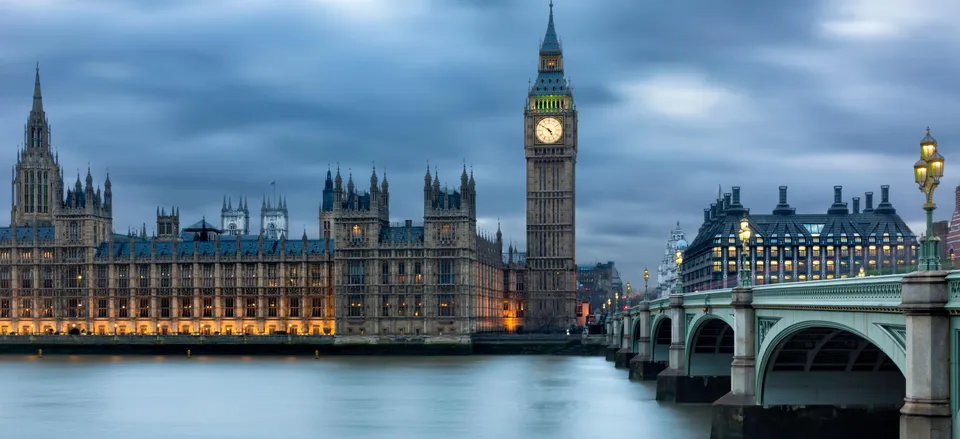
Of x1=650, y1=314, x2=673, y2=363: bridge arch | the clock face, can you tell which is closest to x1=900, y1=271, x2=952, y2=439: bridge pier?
x1=650, y1=314, x2=673, y2=363: bridge arch

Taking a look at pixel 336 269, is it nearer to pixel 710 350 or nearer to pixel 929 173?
pixel 710 350

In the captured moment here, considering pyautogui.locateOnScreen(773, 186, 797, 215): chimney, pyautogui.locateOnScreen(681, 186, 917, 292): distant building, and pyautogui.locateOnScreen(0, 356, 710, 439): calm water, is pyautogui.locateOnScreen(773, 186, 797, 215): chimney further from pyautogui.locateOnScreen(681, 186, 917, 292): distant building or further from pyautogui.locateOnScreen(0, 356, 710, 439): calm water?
pyautogui.locateOnScreen(0, 356, 710, 439): calm water

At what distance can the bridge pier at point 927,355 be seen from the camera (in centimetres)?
2647

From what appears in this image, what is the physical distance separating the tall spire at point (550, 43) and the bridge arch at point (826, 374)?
428 feet

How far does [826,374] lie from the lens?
43.2m

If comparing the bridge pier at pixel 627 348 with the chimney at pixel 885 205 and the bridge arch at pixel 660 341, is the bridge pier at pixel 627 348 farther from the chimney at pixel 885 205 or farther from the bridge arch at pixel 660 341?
the chimney at pixel 885 205

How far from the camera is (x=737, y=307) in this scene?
46.1m

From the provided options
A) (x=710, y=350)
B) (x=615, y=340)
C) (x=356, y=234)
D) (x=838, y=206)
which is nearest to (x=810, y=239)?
(x=838, y=206)

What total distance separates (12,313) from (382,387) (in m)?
87.1

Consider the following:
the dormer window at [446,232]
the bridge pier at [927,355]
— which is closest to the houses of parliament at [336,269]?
the dormer window at [446,232]

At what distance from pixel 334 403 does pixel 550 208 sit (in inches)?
3593

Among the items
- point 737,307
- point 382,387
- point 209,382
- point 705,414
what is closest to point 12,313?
point 209,382

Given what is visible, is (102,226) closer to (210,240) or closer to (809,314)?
(210,240)

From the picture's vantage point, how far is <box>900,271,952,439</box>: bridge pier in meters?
26.5
